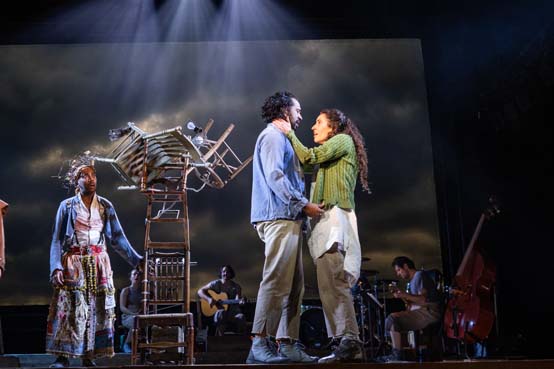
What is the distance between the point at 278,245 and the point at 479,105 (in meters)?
3.65

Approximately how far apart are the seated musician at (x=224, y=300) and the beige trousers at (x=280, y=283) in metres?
4.19

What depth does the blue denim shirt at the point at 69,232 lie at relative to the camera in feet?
12.6

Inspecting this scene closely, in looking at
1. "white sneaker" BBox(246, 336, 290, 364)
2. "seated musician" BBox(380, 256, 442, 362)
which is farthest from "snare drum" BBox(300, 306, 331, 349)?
"white sneaker" BBox(246, 336, 290, 364)

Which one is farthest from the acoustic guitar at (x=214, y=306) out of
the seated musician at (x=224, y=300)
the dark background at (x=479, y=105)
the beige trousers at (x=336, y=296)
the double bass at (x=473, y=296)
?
the beige trousers at (x=336, y=296)

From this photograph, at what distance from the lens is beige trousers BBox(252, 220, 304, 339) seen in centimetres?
302

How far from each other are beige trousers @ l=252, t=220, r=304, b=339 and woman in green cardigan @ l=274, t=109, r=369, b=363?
0.13 m

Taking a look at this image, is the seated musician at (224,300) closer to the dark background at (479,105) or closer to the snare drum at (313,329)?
the snare drum at (313,329)

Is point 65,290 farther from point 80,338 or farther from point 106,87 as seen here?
point 106,87

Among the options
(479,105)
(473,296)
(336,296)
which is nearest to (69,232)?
(336,296)

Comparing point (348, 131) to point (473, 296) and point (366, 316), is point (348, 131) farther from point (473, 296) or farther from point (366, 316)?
point (366, 316)

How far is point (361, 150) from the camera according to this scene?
3.40 metres

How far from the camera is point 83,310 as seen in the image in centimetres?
384

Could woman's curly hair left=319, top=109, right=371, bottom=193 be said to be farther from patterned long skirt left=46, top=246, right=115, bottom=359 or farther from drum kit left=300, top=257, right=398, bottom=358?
drum kit left=300, top=257, right=398, bottom=358

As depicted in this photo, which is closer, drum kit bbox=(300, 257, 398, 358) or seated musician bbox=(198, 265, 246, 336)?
drum kit bbox=(300, 257, 398, 358)
